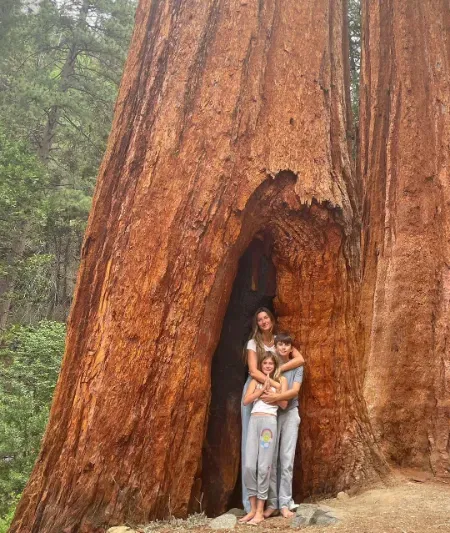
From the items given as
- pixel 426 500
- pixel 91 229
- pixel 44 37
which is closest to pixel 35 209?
pixel 44 37

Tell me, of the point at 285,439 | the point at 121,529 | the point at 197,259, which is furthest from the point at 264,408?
the point at 121,529

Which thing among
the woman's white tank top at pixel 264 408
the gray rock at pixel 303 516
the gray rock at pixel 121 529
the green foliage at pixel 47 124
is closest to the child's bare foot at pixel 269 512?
the gray rock at pixel 303 516

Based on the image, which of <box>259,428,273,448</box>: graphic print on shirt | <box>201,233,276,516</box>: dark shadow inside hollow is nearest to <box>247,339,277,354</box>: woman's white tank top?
<box>201,233,276,516</box>: dark shadow inside hollow

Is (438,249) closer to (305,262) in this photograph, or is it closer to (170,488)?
(305,262)

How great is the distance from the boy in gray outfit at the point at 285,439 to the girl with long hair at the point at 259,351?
83 millimetres

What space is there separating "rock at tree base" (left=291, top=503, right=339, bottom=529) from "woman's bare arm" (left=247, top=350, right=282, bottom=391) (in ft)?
3.54

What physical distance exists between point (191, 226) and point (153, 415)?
5.21 ft

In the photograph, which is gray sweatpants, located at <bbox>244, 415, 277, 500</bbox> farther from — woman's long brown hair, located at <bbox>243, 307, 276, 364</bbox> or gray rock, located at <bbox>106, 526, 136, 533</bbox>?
gray rock, located at <bbox>106, 526, 136, 533</bbox>

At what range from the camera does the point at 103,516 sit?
405 centimetres

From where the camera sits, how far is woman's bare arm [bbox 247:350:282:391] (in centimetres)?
497

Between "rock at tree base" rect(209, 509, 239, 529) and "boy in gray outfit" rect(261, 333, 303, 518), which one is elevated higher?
"boy in gray outfit" rect(261, 333, 303, 518)

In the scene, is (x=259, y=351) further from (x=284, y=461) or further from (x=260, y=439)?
(x=284, y=461)

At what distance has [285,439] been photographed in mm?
4914

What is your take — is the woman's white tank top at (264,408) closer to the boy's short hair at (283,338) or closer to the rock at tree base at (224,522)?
the boy's short hair at (283,338)
